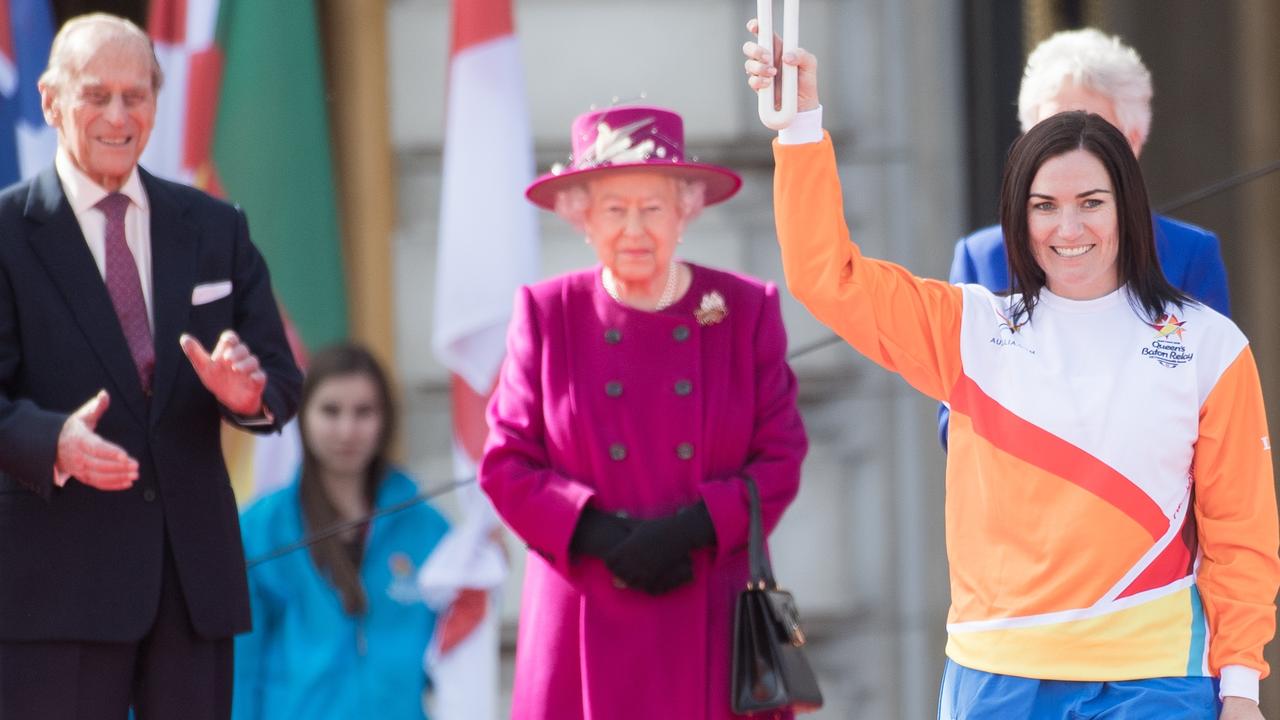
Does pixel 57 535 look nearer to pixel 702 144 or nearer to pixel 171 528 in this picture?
pixel 171 528

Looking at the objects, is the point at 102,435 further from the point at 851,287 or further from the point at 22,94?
the point at 22,94

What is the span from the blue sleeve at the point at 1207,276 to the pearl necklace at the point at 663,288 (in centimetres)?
98

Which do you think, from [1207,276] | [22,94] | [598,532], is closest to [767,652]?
[598,532]

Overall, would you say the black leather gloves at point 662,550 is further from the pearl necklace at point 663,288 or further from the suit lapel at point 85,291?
the suit lapel at point 85,291

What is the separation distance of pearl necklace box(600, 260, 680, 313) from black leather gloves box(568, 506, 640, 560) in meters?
0.43

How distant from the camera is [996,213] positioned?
4.86m

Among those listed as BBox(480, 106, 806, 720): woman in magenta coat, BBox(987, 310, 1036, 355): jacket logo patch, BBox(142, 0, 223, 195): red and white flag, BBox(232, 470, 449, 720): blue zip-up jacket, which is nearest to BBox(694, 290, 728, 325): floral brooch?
BBox(480, 106, 806, 720): woman in magenta coat

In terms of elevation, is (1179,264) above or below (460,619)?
above

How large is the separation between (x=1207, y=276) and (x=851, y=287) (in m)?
1.02

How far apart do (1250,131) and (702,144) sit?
1532 mm

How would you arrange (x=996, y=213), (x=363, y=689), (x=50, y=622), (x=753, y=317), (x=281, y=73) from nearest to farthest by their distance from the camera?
(x=50, y=622)
(x=753, y=317)
(x=363, y=689)
(x=281, y=73)
(x=996, y=213)

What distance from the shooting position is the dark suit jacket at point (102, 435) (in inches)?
118

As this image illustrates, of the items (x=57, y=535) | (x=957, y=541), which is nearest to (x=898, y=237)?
(x=957, y=541)

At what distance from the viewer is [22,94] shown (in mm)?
4355
